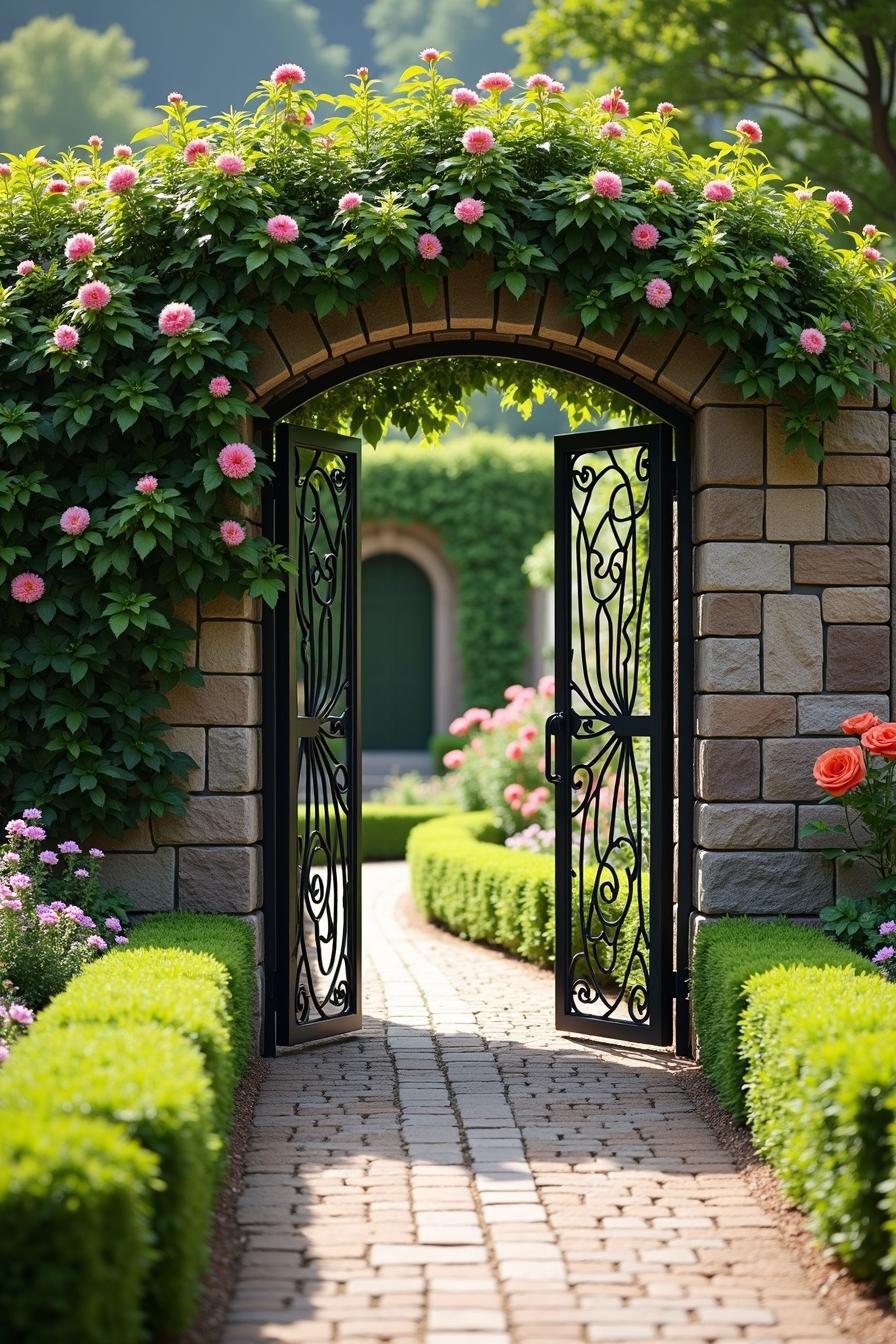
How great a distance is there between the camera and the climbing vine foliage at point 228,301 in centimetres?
490

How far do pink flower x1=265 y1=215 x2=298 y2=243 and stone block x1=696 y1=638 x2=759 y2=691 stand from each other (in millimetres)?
2034

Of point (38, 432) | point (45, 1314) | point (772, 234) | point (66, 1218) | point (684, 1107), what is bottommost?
point (684, 1107)

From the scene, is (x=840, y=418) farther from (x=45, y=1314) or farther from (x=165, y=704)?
(x=45, y=1314)

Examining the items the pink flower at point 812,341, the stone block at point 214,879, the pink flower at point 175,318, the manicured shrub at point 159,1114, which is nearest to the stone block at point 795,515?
the pink flower at point 812,341

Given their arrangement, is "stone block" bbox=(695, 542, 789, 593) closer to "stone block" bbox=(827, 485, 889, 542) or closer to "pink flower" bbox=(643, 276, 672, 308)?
"stone block" bbox=(827, 485, 889, 542)

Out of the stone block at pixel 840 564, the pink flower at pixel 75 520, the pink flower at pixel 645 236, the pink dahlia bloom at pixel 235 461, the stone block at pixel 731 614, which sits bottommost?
the stone block at pixel 731 614

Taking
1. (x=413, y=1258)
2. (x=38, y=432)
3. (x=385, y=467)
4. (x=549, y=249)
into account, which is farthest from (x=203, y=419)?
(x=385, y=467)

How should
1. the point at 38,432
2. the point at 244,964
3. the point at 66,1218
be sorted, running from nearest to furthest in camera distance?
the point at 66,1218, the point at 244,964, the point at 38,432

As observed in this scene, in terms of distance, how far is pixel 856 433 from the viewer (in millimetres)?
5262

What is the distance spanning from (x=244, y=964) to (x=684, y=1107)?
1502 mm

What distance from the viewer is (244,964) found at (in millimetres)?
4613

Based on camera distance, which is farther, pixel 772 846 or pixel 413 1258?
pixel 772 846

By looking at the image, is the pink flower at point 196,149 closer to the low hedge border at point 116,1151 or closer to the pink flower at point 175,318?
the pink flower at point 175,318

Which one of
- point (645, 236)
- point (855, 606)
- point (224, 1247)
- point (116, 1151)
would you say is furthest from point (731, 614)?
point (116, 1151)
